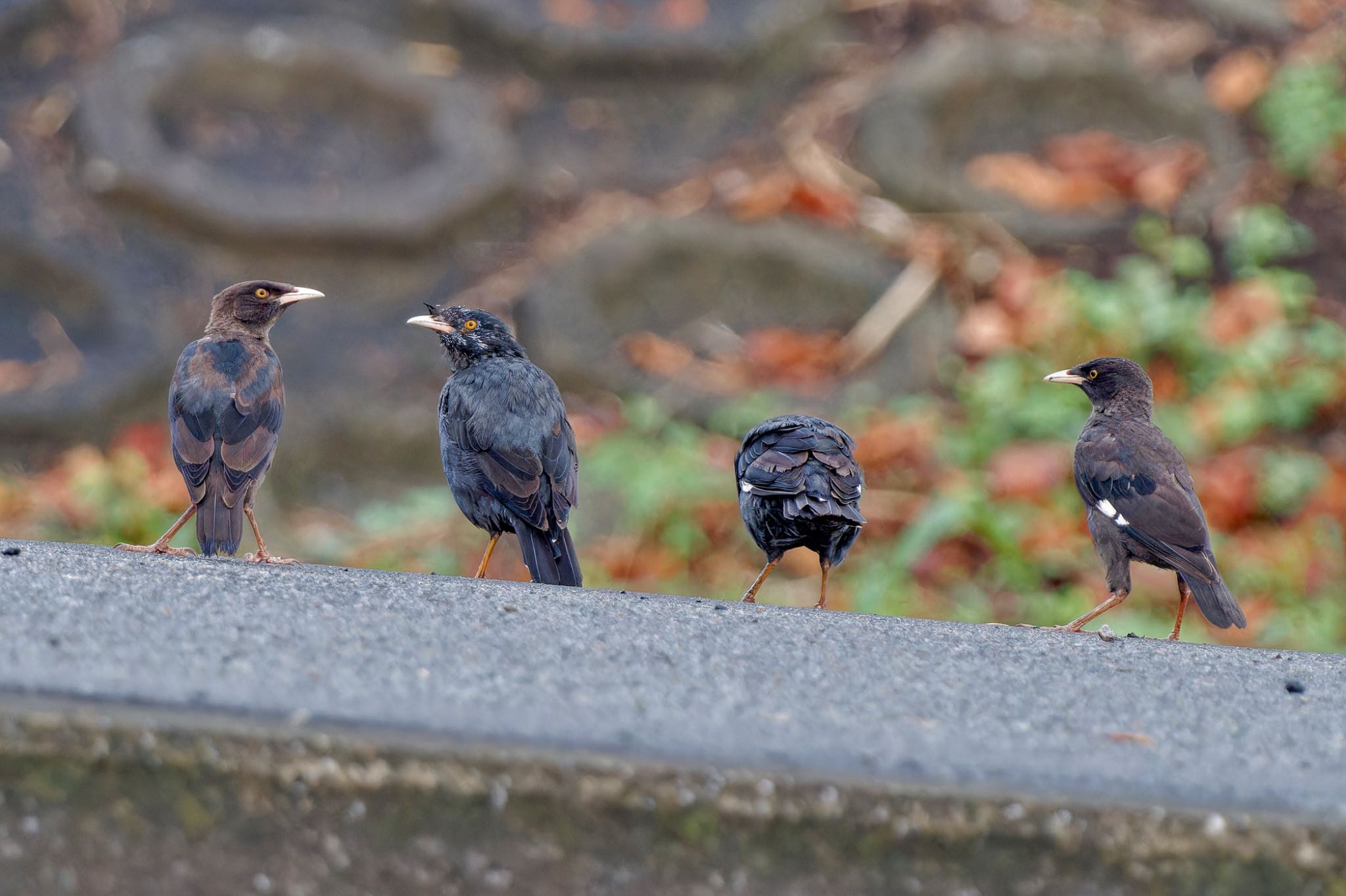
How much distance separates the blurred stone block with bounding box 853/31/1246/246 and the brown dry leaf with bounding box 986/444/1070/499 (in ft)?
6.19

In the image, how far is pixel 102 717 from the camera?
2127 millimetres

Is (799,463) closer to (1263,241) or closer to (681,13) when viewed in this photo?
(1263,241)

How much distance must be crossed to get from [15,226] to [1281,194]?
7024mm

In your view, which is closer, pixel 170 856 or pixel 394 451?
pixel 170 856

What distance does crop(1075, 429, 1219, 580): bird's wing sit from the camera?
13.4ft

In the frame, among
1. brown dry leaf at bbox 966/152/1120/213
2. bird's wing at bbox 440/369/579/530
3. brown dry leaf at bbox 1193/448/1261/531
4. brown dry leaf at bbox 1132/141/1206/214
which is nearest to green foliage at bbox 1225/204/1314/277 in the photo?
brown dry leaf at bbox 1132/141/1206/214

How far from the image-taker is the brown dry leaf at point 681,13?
32.0 feet

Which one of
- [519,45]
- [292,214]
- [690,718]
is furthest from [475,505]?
[519,45]

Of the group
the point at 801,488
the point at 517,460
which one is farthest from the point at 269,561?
the point at 801,488

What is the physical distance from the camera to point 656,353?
26.6 ft

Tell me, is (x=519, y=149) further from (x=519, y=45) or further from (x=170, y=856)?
(x=170, y=856)

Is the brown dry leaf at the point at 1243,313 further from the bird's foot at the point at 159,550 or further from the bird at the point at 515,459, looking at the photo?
the bird's foot at the point at 159,550

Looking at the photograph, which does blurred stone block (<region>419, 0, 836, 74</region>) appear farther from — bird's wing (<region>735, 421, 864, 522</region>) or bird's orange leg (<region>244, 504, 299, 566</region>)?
bird's orange leg (<region>244, 504, 299, 566</region>)

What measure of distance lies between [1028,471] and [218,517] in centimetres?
383
